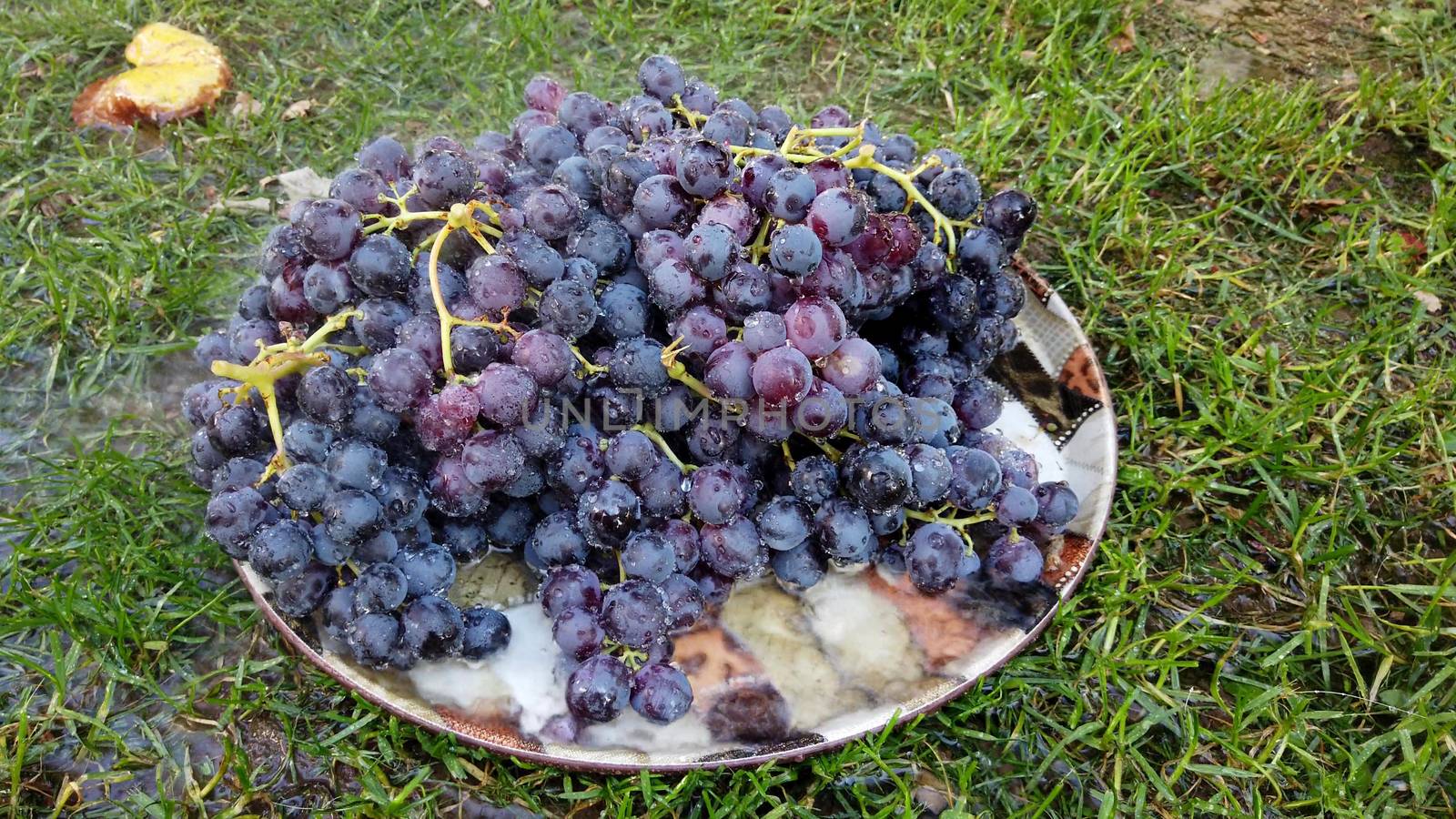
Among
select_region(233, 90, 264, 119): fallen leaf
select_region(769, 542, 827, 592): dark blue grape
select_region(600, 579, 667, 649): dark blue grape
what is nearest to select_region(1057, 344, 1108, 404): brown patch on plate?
select_region(769, 542, 827, 592): dark blue grape

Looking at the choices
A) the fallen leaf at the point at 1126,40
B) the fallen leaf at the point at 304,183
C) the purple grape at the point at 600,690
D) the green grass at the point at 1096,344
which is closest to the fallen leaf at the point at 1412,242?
the green grass at the point at 1096,344

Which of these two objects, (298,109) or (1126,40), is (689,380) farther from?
(1126,40)

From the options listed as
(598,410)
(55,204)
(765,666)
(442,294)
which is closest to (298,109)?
(55,204)

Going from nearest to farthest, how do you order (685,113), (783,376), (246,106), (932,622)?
(783,376), (932,622), (685,113), (246,106)

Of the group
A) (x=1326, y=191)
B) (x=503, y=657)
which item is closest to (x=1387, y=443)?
(x=1326, y=191)

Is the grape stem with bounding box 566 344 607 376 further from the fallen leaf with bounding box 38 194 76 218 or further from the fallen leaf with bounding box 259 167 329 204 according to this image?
the fallen leaf with bounding box 38 194 76 218

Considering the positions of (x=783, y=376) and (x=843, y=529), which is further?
(x=843, y=529)

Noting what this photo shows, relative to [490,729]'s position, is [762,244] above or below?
above
